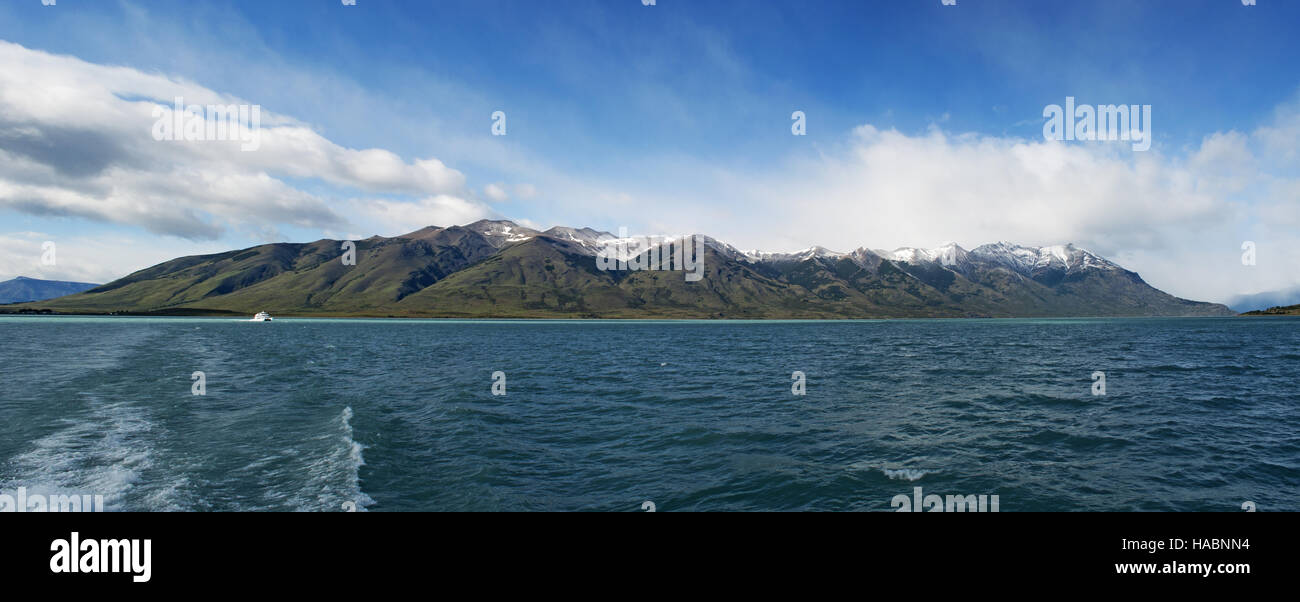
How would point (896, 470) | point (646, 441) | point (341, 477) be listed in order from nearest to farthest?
point (341, 477)
point (896, 470)
point (646, 441)

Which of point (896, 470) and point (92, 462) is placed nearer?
point (92, 462)

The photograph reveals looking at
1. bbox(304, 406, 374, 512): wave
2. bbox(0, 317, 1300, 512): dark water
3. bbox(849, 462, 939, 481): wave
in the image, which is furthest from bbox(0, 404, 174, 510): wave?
bbox(849, 462, 939, 481): wave

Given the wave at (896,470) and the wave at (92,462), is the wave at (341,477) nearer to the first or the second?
the wave at (92,462)

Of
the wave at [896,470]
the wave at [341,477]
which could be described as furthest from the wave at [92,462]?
the wave at [896,470]

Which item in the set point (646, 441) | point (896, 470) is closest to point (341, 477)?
point (646, 441)

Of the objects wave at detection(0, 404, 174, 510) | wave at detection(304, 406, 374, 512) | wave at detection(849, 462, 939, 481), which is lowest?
wave at detection(849, 462, 939, 481)

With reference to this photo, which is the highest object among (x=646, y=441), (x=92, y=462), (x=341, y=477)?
(x=92, y=462)

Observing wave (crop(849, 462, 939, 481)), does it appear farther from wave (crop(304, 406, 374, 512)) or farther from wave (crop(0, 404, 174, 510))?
wave (crop(0, 404, 174, 510))

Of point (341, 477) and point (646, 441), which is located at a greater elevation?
point (341, 477)

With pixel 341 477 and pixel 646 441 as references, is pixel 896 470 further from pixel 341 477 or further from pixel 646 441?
pixel 341 477

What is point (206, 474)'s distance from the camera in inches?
872

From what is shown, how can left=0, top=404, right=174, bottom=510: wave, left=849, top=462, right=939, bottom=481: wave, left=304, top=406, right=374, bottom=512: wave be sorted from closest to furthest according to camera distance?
1. left=304, top=406, right=374, bottom=512: wave
2. left=0, top=404, right=174, bottom=510: wave
3. left=849, top=462, right=939, bottom=481: wave
